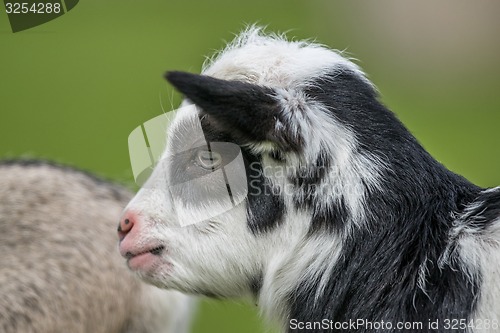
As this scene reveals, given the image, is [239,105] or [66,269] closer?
[239,105]

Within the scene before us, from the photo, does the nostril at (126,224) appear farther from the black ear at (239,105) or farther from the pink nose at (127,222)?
the black ear at (239,105)

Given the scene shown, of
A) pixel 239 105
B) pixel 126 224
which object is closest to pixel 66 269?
pixel 126 224

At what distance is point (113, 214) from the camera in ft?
18.2

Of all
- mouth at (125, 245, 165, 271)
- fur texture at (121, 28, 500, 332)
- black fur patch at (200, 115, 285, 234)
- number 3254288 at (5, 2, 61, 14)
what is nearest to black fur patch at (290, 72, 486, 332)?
fur texture at (121, 28, 500, 332)

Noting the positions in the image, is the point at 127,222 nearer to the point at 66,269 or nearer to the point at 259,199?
the point at 259,199

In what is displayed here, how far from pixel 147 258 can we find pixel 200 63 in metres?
6.28

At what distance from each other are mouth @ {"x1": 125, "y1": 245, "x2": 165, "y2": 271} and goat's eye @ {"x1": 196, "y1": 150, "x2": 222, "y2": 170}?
1.19ft

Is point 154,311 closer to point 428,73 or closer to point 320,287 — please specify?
point 320,287

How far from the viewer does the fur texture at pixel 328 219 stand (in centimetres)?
310

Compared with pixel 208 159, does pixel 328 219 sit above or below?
below

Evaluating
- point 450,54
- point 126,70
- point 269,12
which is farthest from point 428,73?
point 126,70

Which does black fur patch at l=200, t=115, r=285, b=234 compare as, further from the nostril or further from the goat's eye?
the nostril

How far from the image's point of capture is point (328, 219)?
3.22m

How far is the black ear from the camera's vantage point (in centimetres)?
289
